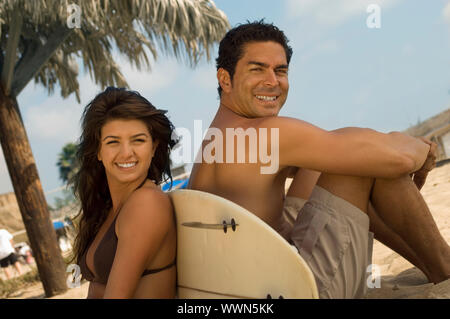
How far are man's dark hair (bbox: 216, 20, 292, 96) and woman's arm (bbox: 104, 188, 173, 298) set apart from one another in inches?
37.7

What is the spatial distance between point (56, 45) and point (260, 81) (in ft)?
17.1

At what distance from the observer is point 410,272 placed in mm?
2602

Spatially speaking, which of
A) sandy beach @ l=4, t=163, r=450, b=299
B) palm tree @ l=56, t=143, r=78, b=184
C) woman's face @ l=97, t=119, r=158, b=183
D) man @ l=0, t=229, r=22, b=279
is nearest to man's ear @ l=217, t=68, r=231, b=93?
woman's face @ l=97, t=119, r=158, b=183

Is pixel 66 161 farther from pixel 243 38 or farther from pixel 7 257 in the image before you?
pixel 243 38

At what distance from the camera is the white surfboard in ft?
4.93

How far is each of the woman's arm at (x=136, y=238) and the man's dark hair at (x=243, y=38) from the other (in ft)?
3.14

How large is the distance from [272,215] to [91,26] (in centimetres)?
637

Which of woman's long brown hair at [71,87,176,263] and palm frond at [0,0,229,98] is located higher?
palm frond at [0,0,229,98]

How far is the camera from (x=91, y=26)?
7410 mm

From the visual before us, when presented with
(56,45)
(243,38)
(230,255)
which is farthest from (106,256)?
(56,45)

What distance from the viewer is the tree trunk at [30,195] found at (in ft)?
19.4

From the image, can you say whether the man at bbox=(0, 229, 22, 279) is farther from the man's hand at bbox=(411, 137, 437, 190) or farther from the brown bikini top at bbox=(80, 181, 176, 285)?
the man's hand at bbox=(411, 137, 437, 190)
